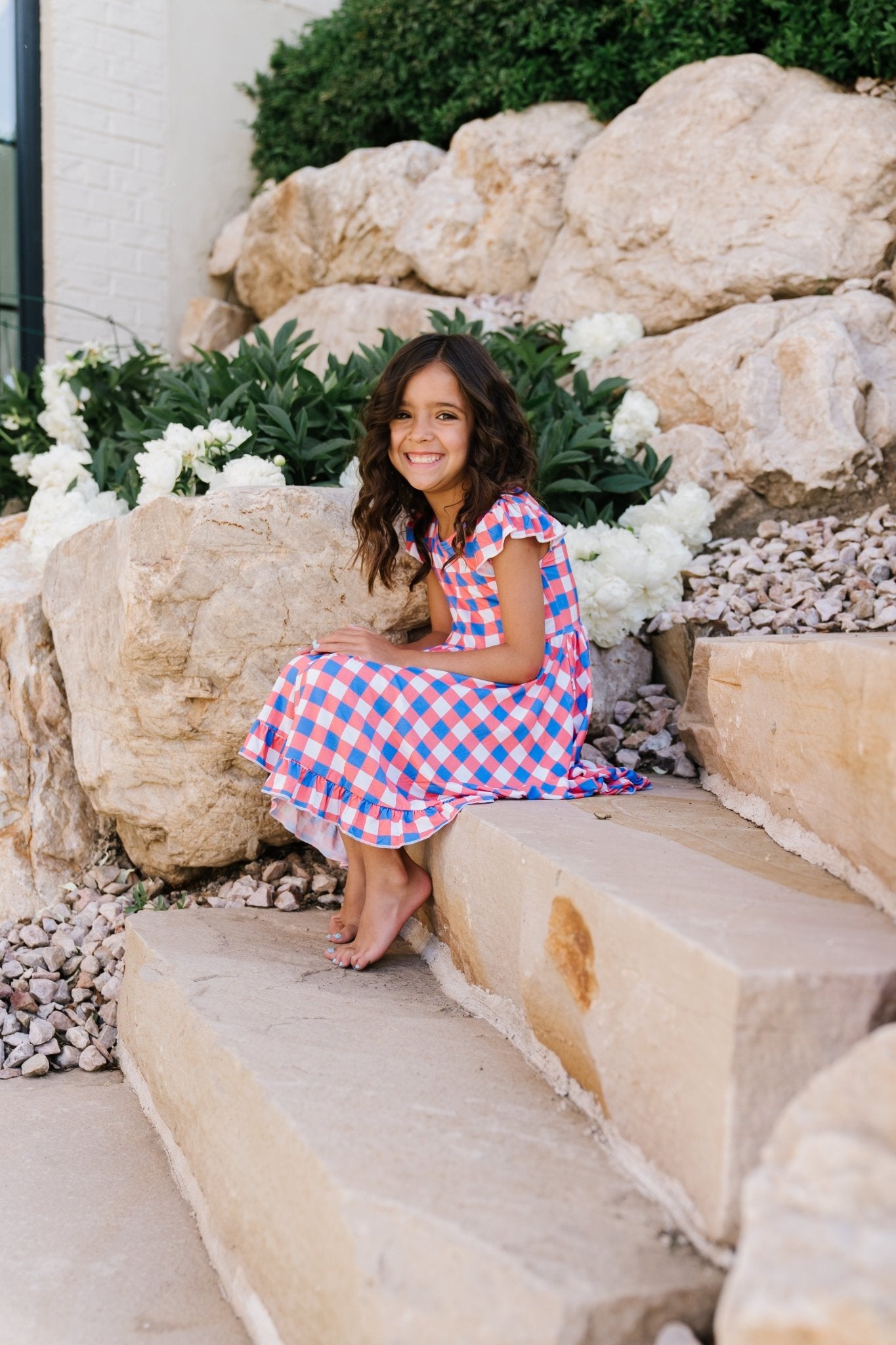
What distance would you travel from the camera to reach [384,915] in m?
2.11

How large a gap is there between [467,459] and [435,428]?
3.6 inches

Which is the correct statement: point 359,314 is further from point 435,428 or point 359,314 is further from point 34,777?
point 34,777

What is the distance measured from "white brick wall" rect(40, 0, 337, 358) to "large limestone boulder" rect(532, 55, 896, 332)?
2173mm

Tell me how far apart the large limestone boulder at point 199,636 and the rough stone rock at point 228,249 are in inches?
126

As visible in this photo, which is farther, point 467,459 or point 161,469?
point 161,469

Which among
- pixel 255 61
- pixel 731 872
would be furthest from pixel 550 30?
pixel 731 872

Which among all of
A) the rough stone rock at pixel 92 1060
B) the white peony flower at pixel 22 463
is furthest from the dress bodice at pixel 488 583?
the white peony flower at pixel 22 463

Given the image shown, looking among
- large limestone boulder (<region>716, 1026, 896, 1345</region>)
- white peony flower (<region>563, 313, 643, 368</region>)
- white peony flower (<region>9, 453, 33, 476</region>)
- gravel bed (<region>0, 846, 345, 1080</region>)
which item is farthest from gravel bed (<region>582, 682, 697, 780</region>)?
white peony flower (<region>9, 453, 33, 476</region>)

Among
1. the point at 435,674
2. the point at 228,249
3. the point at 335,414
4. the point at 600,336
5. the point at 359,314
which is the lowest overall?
the point at 435,674

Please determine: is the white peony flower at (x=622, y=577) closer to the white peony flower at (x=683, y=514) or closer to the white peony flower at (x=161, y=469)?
the white peony flower at (x=683, y=514)

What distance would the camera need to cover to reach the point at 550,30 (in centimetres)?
426

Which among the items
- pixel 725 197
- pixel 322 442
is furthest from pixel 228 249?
pixel 322 442

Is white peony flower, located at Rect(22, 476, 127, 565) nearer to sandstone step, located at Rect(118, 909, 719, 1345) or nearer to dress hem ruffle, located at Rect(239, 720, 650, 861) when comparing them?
dress hem ruffle, located at Rect(239, 720, 650, 861)

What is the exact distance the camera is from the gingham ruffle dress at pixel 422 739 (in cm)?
207
